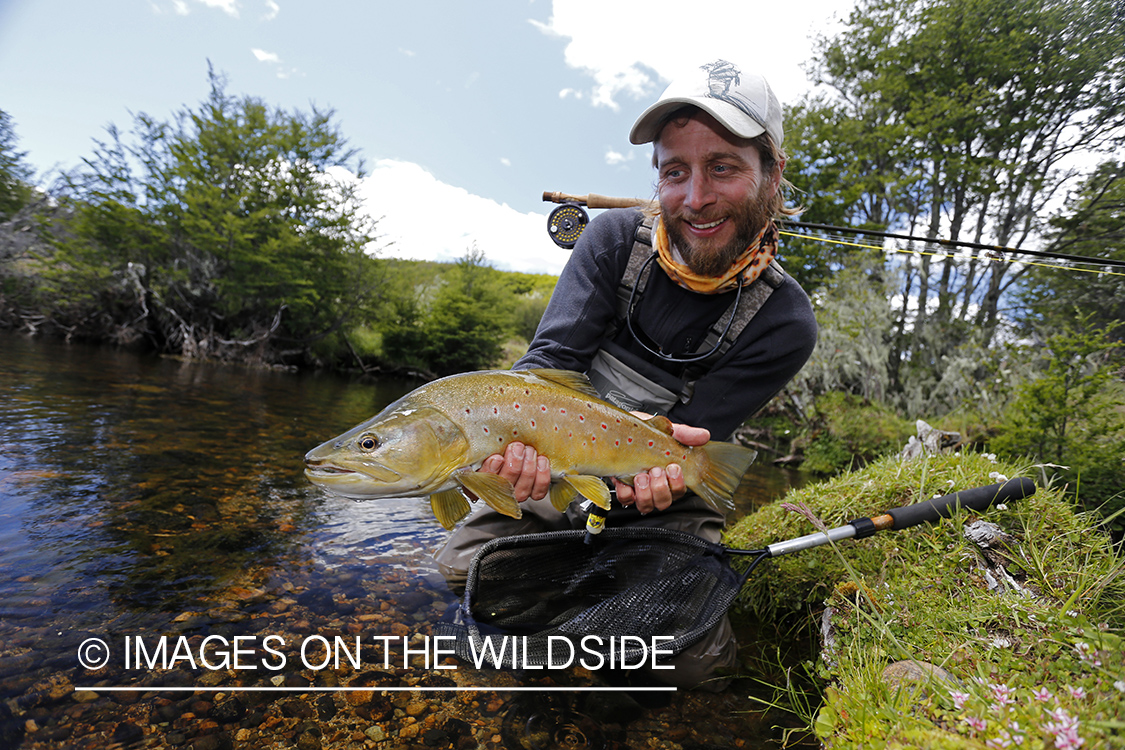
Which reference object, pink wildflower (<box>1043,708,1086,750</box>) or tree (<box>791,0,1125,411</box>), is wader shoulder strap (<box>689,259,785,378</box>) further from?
tree (<box>791,0,1125,411</box>)

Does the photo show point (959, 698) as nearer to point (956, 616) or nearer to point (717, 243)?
point (956, 616)

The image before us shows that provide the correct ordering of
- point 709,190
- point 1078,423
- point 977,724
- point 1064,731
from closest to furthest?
point 1064,731, point 977,724, point 709,190, point 1078,423

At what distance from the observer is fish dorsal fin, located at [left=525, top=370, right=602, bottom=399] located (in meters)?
2.57

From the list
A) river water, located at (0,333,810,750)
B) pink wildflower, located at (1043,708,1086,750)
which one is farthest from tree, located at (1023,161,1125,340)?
river water, located at (0,333,810,750)

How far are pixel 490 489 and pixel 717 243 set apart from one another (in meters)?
1.97

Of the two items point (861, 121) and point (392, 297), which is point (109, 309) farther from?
point (861, 121)

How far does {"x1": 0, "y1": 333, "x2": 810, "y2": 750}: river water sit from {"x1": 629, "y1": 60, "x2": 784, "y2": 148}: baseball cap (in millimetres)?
3102

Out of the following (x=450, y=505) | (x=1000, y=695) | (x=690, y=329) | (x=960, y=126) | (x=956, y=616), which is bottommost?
(x=956, y=616)

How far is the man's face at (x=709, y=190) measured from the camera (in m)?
2.92

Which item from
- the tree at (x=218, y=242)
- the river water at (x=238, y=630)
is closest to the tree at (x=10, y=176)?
the tree at (x=218, y=242)

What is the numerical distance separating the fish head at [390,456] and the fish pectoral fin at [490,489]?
99 mm

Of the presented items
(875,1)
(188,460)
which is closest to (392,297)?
(188,460)

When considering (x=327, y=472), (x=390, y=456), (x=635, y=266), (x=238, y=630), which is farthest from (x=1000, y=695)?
(x=238, y=630)

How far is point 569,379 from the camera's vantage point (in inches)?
103
